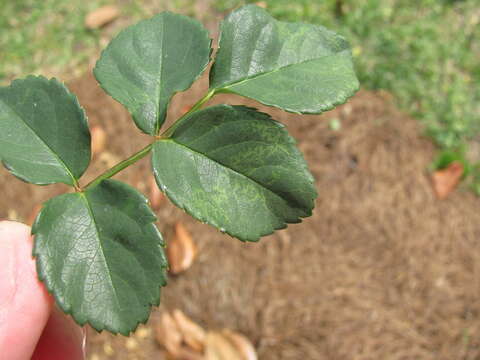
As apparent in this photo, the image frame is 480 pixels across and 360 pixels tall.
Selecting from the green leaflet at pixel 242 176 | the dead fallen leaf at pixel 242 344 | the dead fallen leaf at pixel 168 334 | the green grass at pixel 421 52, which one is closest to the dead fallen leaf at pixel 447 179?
the green grass at pixel 421 52

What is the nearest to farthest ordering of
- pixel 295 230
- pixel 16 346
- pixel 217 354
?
pixel 16 346 < pixel 217 354 < pixel 295 230

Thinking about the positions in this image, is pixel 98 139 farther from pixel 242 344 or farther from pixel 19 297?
pixel 19 297

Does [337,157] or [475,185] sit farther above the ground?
[337,157]

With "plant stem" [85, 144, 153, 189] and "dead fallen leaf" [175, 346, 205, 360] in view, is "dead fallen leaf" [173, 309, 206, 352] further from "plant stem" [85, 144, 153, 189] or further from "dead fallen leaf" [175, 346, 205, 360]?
"plant stem" [85, 144, 153, 189]

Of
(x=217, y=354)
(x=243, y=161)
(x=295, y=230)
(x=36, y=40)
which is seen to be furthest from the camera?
(x=36, y=40)

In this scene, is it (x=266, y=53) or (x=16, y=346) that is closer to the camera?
(x=266, y=53)

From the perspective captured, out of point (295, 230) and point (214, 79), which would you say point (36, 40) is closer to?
point (295, 230)

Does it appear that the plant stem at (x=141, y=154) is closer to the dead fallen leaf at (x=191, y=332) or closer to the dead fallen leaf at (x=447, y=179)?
the dead fallen leaf at (x=191, y=332)

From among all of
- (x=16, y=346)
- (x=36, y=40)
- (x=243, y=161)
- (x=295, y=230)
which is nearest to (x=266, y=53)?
(x=243, y=161)
